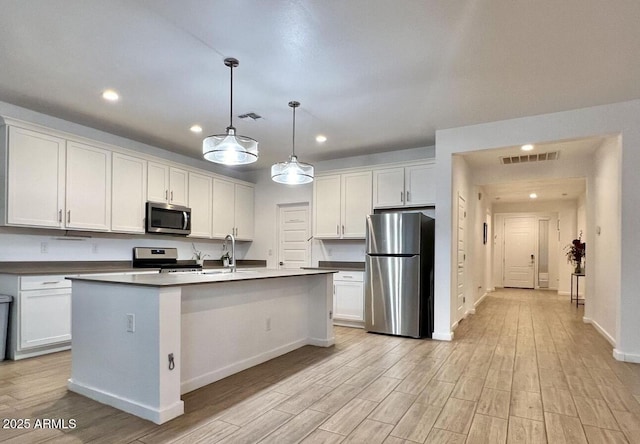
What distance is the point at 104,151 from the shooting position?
4.60m

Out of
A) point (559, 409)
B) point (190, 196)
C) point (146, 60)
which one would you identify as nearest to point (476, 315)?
point (559, 409)

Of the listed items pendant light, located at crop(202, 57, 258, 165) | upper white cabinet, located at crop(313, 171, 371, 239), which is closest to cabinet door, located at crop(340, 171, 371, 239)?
upper white cabinet, located at crop(313, 171, 371, 239)

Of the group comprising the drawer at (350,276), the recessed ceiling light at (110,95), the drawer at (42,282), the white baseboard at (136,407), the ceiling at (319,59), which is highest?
the ceiling at (319,59)

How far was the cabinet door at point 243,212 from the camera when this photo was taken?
21.8 ft

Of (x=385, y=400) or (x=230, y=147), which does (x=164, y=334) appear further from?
(x=385, y=400)

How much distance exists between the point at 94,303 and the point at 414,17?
3.02 metres

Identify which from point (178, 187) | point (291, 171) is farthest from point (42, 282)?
point (291, 171)

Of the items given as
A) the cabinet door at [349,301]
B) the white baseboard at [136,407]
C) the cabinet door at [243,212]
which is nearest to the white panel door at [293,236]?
the cabinet door at [243,212]

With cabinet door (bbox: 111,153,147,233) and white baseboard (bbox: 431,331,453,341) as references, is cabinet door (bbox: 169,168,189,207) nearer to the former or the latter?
cabinet door (bbox: 111,153,147,233)

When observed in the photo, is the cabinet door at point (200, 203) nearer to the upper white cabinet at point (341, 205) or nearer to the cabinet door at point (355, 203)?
the upper white cabinet at point (341, 205)

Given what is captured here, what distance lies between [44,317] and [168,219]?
191 centimetres

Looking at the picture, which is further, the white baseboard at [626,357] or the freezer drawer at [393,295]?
the freezer drawer at [393,295]

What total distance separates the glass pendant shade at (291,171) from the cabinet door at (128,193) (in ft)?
7.38

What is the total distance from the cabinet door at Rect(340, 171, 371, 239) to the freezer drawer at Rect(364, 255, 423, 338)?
0.74 metres
